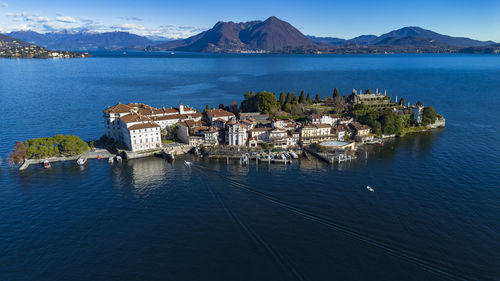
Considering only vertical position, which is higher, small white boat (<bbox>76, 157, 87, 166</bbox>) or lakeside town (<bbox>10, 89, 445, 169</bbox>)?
lakeside town (<bbox>10, 89, 445, 169</bbox>)

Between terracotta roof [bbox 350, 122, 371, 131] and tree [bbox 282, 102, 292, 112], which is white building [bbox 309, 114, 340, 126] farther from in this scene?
tree [bbox 282, 102, 292, 112]

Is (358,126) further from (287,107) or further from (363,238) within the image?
(363,238)

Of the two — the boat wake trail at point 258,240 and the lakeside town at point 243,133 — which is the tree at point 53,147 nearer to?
the lakeside town at point 243,133

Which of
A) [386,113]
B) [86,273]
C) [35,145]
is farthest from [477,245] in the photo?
[35,145]

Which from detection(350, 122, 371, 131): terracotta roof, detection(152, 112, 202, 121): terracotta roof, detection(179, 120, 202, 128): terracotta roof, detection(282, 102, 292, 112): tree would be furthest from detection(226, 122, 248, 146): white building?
detection(350, 122, 371, 131): terracotta roof

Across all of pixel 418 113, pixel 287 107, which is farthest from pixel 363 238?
pixel 418 113

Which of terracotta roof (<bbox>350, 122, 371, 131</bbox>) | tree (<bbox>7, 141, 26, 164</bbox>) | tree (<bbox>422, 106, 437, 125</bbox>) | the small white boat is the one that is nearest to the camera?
→ tree (<bbox>7, 141, 26, 164</bbox>)

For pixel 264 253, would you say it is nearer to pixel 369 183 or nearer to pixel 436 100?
pixel 369 183
